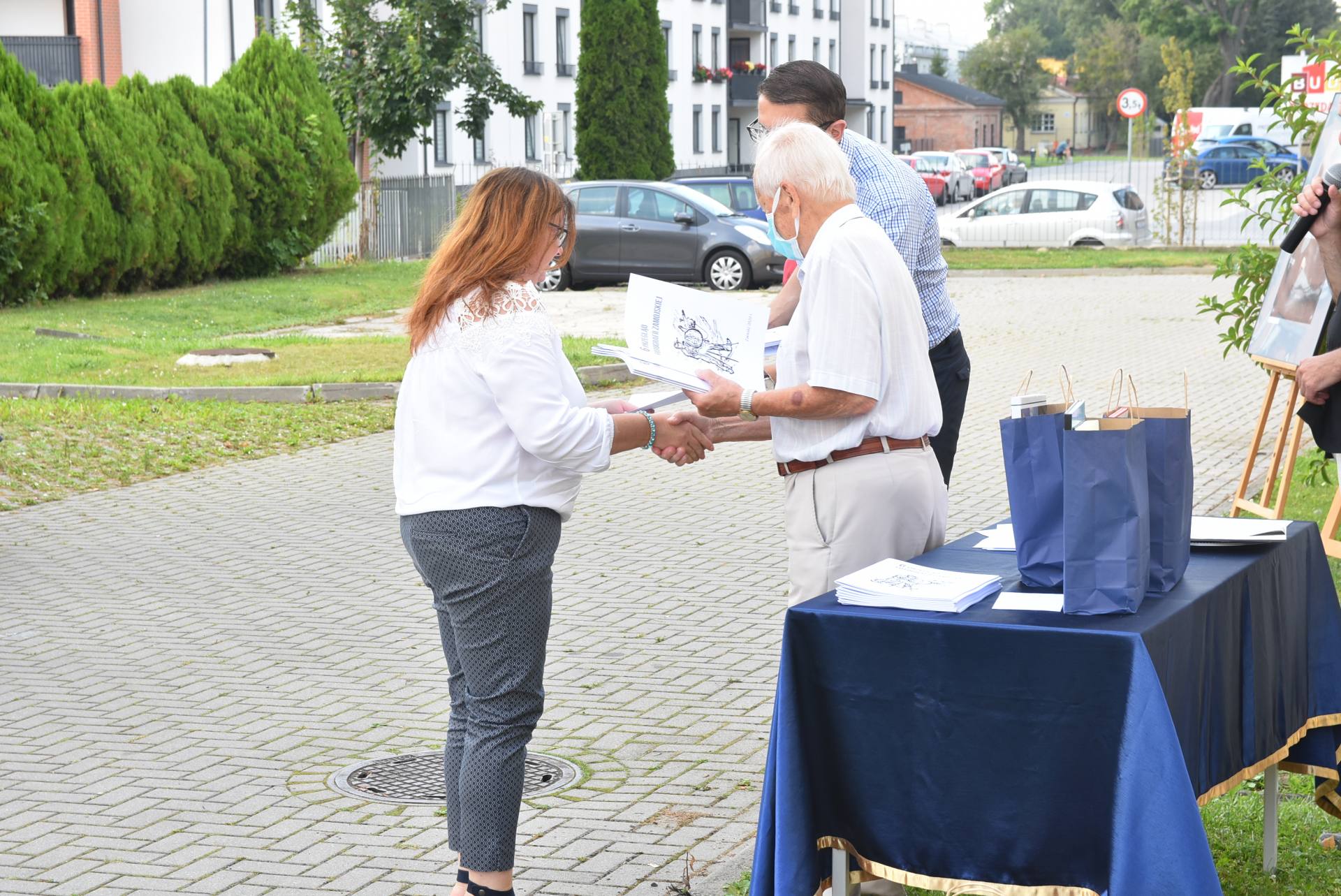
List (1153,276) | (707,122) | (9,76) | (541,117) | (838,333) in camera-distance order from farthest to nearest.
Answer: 1. (707,122)
2. (541,117)
3. (1153,276)
4. (9,76)
5. (838,333)

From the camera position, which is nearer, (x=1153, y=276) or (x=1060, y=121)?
(x=1153, y=276)

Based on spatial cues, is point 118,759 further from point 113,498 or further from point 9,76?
point 9,76

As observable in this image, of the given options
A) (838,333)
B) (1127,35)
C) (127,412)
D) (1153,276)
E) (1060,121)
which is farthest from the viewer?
(1060,121)

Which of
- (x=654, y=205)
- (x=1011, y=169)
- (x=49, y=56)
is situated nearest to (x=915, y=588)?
(x=654, y=205)

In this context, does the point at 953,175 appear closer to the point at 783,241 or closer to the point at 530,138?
the point at 530,138

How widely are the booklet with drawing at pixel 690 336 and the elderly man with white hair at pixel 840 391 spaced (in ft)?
0.30

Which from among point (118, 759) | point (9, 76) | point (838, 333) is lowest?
point (118, 759)

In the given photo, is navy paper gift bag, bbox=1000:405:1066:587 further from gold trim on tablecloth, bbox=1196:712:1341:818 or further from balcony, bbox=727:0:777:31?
balcony, bbox=727:0:777:31

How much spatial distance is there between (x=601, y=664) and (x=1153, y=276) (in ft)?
73.5

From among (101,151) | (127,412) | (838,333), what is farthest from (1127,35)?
(838,333)

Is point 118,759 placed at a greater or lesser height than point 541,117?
lesser

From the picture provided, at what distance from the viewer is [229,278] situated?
28.3 meters

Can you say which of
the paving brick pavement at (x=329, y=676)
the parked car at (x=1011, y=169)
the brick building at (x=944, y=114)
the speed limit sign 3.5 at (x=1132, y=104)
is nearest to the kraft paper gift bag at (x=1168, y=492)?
the paving brick pavement at (x=329, y=676)

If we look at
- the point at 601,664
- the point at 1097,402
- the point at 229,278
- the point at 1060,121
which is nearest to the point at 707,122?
the point at 229,278
